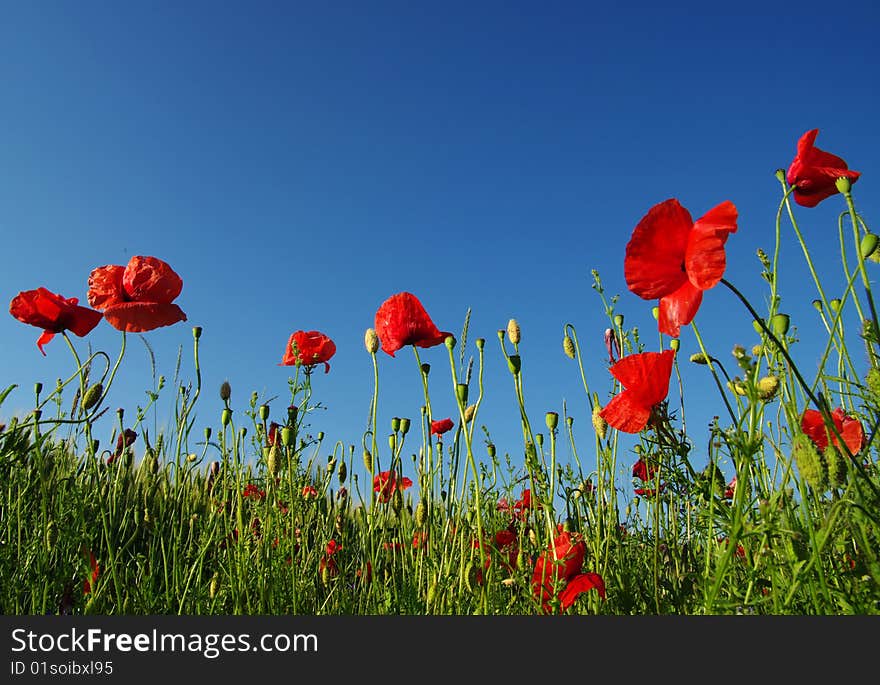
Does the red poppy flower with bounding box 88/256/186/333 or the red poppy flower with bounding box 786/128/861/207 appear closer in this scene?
the red poppy flower with bounding box 786/128/861/207

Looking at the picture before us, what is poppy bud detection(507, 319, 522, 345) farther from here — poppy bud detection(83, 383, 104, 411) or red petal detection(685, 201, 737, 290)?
poppy bud detection(83, 383, 104, 411)

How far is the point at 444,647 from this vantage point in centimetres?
104

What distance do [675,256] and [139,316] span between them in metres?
1.63

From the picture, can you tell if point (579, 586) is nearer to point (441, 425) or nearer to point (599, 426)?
point (599, 426)

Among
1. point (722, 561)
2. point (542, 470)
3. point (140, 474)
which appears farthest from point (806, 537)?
point (140, 474)

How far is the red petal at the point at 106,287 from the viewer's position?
6.91 ft

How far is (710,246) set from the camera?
4.17 feet

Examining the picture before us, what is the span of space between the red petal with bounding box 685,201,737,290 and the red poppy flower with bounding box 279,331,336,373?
1377mm

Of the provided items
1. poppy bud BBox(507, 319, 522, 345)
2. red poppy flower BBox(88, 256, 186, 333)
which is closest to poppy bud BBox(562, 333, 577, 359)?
poppy bud BBox(507, 319, 522, 345)

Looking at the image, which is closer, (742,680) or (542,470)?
(742,680)

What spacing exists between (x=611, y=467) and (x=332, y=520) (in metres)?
1.60

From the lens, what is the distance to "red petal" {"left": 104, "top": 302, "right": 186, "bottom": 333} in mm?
2066

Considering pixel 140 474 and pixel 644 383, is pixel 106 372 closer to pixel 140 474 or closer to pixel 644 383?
pixel 140 474

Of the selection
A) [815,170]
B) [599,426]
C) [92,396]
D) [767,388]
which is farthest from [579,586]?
[92,396]
